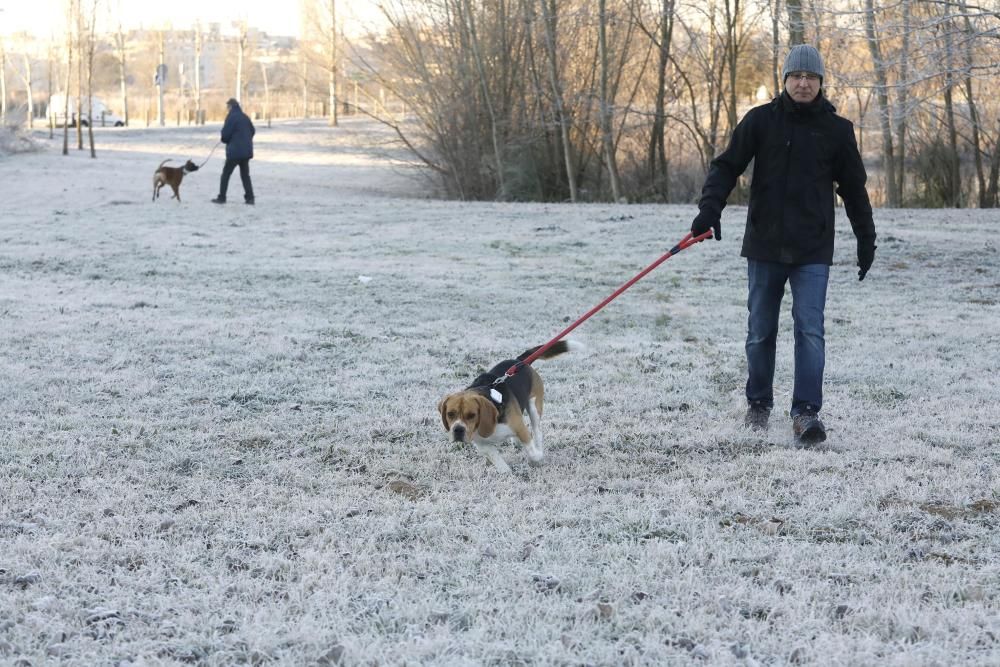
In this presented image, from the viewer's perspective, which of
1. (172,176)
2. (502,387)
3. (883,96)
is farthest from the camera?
(172,176)

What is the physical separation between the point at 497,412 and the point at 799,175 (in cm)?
188

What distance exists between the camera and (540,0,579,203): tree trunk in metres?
23.2

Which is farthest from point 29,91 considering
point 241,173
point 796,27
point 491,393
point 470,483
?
point 470,483

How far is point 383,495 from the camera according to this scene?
457cm

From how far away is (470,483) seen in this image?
15.5 feet

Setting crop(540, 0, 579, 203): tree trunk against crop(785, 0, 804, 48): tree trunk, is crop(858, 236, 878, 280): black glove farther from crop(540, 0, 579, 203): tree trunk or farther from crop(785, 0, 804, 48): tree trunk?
crop(540, 0, 579, 203): tree trunk

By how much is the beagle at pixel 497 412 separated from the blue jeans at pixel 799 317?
120cm

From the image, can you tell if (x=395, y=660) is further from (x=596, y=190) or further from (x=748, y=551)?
(x=596, y=190)

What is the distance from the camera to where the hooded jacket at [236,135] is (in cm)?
1839

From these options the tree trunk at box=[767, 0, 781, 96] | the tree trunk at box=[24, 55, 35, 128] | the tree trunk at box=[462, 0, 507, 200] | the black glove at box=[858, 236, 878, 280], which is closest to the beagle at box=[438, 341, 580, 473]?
the black glove at box=[858, 236, 878, 280]

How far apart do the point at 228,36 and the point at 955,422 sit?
72868 mm

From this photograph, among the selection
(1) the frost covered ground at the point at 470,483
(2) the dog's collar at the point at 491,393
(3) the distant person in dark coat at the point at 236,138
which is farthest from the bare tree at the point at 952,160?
(2) the dog's collar at the point at 491,393

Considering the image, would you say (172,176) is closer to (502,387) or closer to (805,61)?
(502,387)

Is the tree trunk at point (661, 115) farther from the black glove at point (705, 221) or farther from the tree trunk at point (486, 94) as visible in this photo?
the black glove at point (705, 221)
